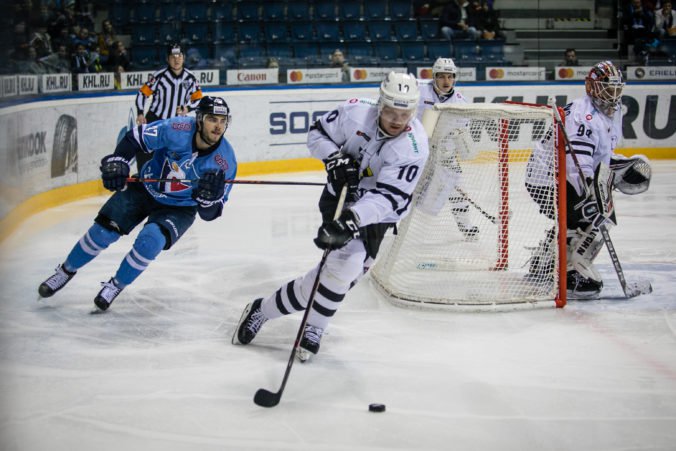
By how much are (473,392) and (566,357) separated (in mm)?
612

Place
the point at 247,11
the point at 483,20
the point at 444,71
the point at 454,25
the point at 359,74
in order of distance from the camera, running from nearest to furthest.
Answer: the point at 444,71
the point at 359,74
the point at 247,11
the point at 454,25
the point at 483,20

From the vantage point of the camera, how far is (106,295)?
3.94 m

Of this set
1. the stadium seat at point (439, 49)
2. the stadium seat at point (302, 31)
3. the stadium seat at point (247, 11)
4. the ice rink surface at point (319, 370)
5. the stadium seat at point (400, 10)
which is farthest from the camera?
the stadium seat at point (400, 10)

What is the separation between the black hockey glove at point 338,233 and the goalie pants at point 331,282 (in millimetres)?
207

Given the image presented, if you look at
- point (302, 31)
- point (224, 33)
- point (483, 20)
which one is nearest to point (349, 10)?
point (302, 31)

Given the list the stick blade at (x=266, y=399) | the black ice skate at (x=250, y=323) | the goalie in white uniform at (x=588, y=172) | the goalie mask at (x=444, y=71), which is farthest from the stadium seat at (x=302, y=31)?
the stick blade at (x=266, y=399)

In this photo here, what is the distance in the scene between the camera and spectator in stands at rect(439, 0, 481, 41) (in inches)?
412

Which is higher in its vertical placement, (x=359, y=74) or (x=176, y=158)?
(x=359, y=74)

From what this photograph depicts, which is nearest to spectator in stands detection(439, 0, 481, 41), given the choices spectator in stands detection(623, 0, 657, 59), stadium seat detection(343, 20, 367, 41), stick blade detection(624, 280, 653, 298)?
stadium seat detection(343, 20, 367, 41)

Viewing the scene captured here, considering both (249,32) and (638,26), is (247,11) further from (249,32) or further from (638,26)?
(638,26)

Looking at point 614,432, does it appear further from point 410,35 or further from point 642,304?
point 410,35

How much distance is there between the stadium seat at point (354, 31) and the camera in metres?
10.2

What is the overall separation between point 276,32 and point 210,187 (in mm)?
6525

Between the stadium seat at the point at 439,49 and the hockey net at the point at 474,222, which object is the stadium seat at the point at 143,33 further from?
the hockey net at the point at 474,222
